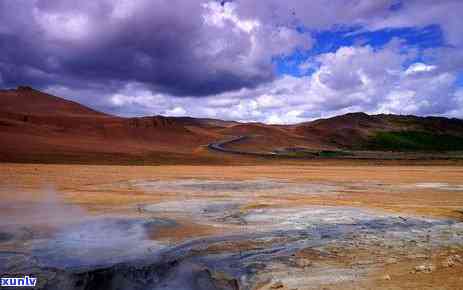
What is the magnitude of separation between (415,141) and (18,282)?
148m

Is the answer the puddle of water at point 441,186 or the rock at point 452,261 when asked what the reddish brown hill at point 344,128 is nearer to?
the puddle of water at point 441,186

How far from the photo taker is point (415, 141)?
475 feet

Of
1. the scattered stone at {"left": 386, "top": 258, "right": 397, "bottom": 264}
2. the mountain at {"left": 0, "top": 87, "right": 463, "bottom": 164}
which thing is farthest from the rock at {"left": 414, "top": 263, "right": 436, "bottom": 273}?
the mountain at {"left": 0, "top": 87, "right": 463, "bottom": 164}

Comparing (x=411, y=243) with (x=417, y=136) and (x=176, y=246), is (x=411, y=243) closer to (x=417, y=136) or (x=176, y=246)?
(x=176, y=246)

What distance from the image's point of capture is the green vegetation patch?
432 ft

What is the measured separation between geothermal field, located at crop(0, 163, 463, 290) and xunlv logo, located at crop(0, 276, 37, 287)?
220mm

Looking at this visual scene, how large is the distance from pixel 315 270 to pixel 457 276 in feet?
8.96

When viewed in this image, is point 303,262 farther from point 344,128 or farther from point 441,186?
point 344,128

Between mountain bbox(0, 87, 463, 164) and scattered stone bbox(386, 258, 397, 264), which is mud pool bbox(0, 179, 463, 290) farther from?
mountain bbox(0, 87, 463, 164)

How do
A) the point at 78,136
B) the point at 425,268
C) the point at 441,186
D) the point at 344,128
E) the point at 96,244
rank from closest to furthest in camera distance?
the point at 425,268, the point at 96,244, the point at 441,186, the point at 78,136, the point at 344,128

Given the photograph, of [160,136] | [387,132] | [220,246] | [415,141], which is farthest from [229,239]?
[387,132]

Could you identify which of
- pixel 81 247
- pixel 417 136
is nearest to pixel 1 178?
pixel 81 247

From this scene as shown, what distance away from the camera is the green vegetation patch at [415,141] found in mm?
131625

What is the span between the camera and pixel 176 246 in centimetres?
1245
